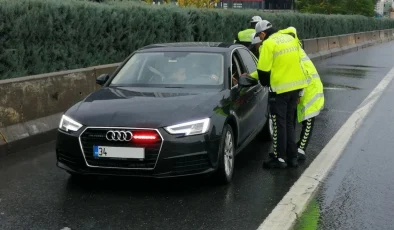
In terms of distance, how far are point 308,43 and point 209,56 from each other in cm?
1991

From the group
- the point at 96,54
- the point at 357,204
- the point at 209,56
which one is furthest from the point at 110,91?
the point at 96,54

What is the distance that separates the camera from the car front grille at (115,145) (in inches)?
220

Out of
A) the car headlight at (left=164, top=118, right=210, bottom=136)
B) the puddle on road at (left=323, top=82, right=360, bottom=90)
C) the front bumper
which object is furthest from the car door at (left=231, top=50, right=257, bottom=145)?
the puddle on road at (left=323, top=82, right=360, bottom=90)

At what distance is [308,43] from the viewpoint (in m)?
26.4

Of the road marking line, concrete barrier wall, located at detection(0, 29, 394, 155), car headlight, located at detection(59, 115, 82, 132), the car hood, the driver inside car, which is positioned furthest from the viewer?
concrete barrier wall, located at detection(0, 29, 394, 155)

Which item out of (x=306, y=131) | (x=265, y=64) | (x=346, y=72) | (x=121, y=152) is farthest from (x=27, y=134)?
(x=346, y=72)

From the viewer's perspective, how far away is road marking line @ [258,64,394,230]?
198 inches

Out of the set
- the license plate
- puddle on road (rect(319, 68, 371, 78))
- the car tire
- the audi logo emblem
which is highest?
the audi logo emblem

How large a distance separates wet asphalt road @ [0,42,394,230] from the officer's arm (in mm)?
1052

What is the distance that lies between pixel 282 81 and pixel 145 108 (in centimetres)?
173

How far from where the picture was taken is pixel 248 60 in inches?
320

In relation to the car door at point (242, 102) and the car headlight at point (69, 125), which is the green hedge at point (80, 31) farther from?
the car door at point (242, 102)

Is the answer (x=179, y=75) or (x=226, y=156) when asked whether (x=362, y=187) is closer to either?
(x=226, y=156)

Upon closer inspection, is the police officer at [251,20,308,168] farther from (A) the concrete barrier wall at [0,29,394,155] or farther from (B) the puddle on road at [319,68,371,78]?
(B) the puddle on road at [319,68,371,78]
